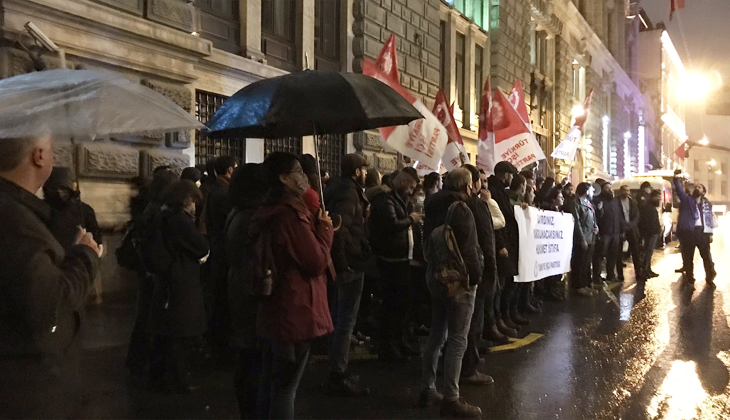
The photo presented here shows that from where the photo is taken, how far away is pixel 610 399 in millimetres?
5027

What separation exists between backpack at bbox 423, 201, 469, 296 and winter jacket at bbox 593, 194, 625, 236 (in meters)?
7.71

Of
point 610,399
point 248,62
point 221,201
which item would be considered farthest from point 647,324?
point 248,62

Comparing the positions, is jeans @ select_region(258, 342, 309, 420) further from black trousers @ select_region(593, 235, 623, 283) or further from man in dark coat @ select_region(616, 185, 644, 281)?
man in dark coat @ select_region(616, 185, 644, 281)

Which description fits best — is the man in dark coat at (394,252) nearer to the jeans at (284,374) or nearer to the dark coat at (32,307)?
the jeans at (284,374)

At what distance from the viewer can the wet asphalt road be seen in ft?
15.5

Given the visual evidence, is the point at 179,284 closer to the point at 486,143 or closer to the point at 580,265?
the point at 486,143

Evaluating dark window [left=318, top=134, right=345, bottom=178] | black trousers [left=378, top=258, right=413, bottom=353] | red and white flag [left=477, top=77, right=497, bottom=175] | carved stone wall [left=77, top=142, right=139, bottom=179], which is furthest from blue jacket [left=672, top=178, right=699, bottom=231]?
carved stone wall [left=77, top=142, right=139, bottom=179]

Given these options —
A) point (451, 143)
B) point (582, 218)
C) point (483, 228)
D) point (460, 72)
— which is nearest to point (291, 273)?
point (483, 228)

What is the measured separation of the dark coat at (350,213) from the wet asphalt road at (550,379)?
43.3 inches

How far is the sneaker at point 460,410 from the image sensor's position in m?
4.56

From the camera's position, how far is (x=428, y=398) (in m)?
4.81

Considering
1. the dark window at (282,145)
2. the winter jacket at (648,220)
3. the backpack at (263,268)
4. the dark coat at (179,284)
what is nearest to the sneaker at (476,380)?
the dark coat at (179,284)

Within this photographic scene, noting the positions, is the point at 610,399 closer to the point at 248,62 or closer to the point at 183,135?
the point at 183,135

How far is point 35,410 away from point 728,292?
453 inches
